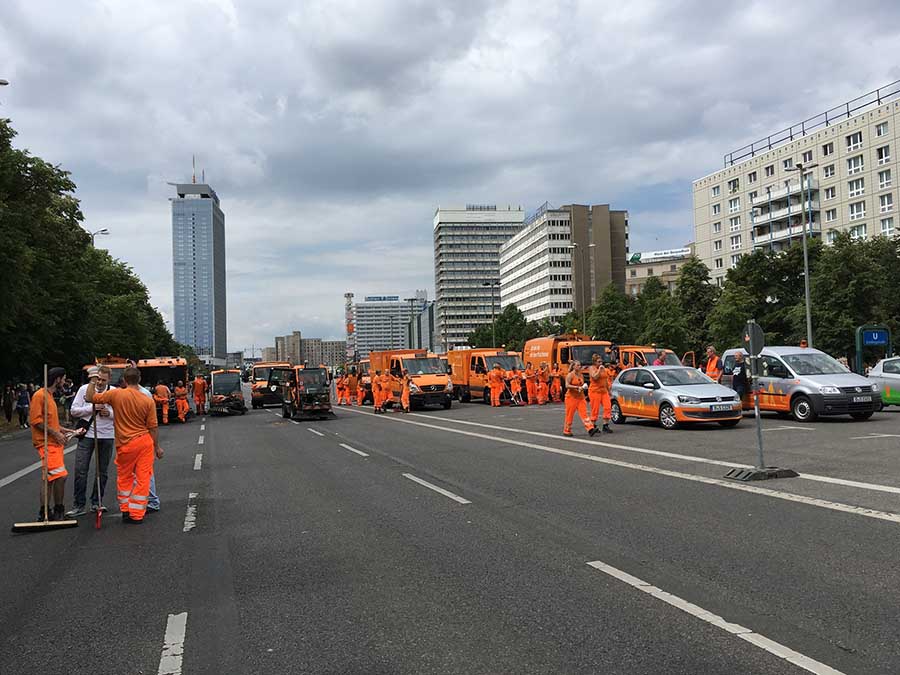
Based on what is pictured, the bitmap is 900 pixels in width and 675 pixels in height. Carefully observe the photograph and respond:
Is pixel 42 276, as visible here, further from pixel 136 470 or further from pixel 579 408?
pixel 136 470

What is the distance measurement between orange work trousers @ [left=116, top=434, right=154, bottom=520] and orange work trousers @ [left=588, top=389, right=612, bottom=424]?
11.0 meters

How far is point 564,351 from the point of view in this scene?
32469 mm

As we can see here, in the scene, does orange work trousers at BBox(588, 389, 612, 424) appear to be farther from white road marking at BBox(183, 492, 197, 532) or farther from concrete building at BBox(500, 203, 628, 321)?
concrete building at BBox(500, 203, 628, 321)

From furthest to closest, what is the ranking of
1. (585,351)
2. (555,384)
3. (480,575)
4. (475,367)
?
1. (475,367)
2. (555,384)
3. (585,351)
4. (480,575)

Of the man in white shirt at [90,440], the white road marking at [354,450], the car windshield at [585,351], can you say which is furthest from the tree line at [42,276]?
the car windshield at [585,351]

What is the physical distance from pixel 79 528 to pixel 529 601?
5.98 metres

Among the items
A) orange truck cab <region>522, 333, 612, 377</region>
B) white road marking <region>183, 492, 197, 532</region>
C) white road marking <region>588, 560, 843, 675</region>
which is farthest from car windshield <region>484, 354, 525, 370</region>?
white road marking <region>588, 560, 843, 675</region>

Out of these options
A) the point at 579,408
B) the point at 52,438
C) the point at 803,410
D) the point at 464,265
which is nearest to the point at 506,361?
the point at 803,410

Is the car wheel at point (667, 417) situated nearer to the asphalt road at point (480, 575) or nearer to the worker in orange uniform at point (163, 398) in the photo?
the asphalt road at point (480, 575)

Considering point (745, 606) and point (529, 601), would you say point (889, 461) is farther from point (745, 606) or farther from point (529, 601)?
point (529, 601)

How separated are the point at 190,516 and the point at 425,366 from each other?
928 inches

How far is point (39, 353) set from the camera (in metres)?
32.8

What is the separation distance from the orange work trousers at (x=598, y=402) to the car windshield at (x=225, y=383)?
22.0 meters

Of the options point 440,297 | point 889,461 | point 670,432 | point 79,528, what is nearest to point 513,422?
point 670,432
